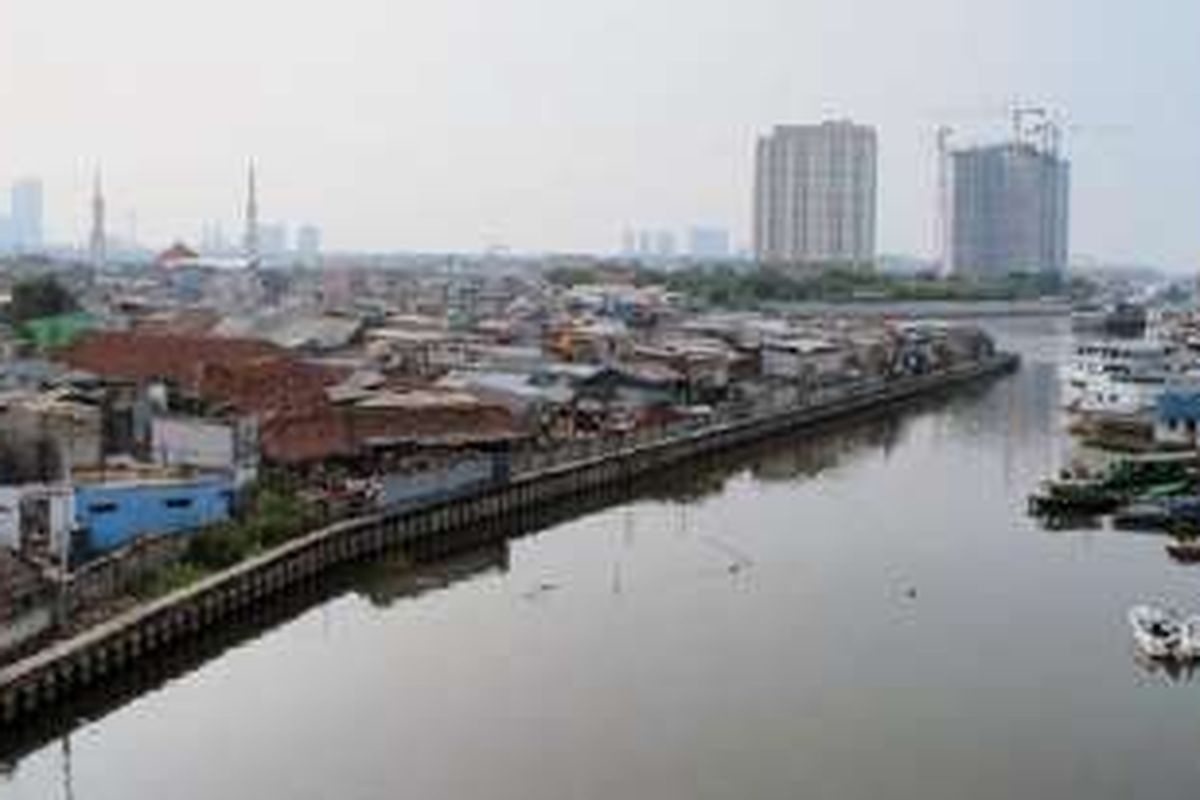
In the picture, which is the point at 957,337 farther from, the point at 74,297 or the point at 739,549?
the point at 739,549

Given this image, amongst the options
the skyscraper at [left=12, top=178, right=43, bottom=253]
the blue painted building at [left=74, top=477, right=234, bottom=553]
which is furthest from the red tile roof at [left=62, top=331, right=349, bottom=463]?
the skyscraper at [left=12, top=178, right=43, bottom=253]

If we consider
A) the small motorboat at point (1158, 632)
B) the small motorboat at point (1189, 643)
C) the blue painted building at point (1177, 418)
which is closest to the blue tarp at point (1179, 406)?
the blue painted building at point (1177, 418)

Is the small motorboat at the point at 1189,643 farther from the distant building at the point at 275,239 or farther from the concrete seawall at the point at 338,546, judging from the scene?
the distant building at the point at 275,239

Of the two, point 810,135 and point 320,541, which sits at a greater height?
point 810,135

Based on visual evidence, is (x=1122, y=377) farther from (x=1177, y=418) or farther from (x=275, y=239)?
(x=275, y=239)

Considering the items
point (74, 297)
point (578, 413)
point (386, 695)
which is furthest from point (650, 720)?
point (74, 297)

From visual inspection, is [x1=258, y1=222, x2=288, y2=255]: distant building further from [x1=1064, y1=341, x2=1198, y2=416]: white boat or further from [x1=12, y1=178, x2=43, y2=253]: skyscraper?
[x1=1064, y1=341, x2=1198, y2=416]: white boat

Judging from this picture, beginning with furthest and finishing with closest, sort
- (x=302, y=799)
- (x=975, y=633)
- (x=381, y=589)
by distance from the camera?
1. (x=381, y=589)
2. (x=975, y=633)
3. (x=302, y=799)
